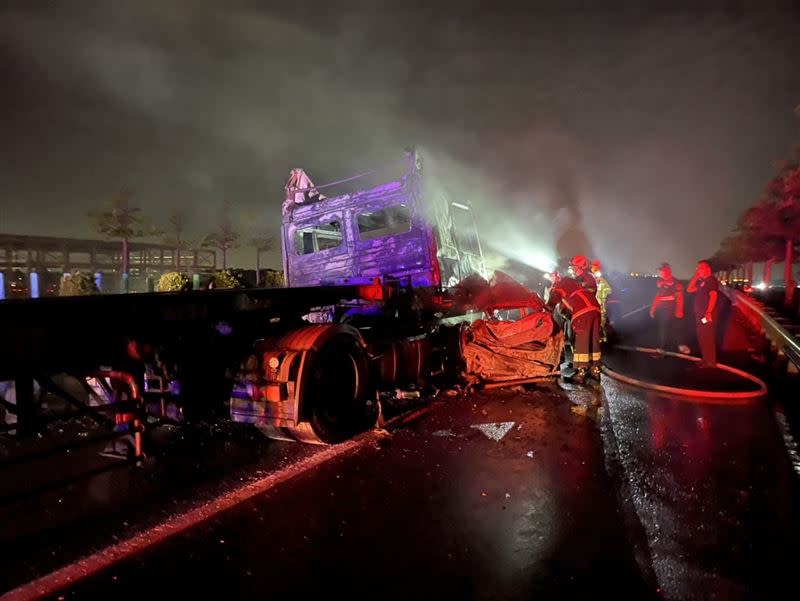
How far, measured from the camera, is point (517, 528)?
3102 mm

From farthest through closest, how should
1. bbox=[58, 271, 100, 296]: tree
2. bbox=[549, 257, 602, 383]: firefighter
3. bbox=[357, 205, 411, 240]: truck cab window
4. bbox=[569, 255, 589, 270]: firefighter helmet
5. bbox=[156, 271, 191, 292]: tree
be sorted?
bbox=[156, 271, 191, 292]: tree, bbox=[58, 271, 100, 296]: tree, bbox=[569, 255, 589, 270]: firefighter helmet, bbox=[549, 257, 602, 383]: firefighter, bbox=[357, 205, 411, 240]: truck cab window

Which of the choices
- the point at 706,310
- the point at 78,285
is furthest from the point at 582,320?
the point at 78,285

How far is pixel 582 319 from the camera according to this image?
6.98 metres

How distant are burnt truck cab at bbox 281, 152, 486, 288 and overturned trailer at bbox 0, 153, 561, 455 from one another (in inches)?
0.8

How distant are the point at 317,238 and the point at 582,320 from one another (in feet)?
13.4

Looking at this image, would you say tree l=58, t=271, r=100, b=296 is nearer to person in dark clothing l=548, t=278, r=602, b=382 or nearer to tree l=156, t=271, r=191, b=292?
tree l=156, t=271, r=191, b=292

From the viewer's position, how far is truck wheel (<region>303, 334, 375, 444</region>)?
450 centimetres

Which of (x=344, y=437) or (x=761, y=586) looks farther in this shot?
(x=344, y=437)

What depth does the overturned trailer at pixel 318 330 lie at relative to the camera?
3283 mm

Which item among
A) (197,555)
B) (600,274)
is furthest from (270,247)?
(197,555)

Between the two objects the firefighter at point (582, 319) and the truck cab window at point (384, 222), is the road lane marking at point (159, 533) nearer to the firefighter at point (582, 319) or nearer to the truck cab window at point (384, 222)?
the truck cab window at point (384, 222)

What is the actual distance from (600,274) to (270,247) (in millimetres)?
20827

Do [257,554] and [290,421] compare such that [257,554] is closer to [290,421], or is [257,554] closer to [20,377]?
[290,421]

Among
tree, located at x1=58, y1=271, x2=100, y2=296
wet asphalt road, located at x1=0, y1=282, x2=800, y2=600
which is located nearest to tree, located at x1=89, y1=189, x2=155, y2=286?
tree, located at x1=58, y1=271, x2=100, y2=296
